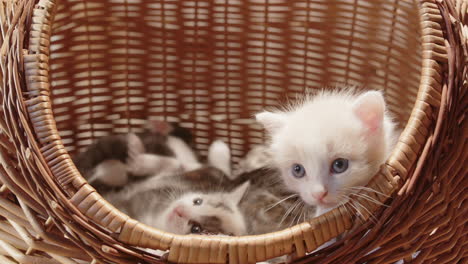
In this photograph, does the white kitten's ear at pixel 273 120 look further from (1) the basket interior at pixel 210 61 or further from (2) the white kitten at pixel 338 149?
(1) the basket interior at pixel 210 61

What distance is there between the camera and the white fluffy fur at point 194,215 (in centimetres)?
138

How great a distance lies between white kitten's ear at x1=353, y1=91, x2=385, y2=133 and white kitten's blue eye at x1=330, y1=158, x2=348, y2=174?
86 millimetres

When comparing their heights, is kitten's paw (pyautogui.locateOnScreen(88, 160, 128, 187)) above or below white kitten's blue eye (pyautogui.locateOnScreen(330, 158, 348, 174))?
above

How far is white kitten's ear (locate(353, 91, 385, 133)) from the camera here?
1131 mm

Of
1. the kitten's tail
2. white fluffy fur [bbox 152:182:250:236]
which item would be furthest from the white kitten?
the kitten's tail

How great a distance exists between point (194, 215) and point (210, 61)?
0.68 metres

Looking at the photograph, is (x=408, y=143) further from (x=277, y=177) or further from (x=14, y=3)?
(x=14, y=3)

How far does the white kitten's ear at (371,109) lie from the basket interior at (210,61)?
0.49m

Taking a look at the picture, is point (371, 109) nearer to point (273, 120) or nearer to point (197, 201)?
point (273, 120)

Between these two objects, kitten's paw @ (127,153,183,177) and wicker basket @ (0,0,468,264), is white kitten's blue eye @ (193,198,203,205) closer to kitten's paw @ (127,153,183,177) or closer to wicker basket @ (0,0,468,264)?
kitten's paw @ (127,153,183,177)

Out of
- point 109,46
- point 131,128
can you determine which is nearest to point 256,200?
point 131,128

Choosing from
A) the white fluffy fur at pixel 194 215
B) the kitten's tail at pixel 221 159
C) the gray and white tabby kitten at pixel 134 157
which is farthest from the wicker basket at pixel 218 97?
the white fluffy fur at pixel 194 215

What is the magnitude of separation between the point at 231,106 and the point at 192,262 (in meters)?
1.06

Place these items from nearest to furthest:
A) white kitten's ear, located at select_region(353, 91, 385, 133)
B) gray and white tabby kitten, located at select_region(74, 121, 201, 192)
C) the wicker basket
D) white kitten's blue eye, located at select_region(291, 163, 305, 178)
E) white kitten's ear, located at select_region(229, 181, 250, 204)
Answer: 1. the wicker basket
2. white kitten's ear, located at select_region(353, 91, 385, 133)
3. white kitten's blue eye, located at select_region(291, 163, 305, 178)
4. white kitten's ear, located at select_region(229, 181, 250, 204)
5. gray and white tabby kitten, located at select_region(74, 121, 201, 192)
